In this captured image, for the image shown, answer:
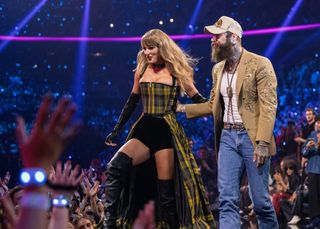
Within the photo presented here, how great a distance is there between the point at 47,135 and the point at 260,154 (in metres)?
2.99

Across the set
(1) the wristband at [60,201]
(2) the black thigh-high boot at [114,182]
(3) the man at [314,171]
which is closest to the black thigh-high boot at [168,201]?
(2) the black thigh-high boot at [114,182]

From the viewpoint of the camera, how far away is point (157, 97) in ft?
15.0

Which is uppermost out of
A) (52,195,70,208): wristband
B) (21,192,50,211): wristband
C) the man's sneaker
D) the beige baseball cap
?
the beige baseball cap

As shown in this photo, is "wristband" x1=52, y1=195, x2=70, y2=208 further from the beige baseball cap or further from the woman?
the beige baseball cap

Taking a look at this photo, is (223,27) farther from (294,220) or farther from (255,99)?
(294,220)

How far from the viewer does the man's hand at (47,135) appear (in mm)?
1268

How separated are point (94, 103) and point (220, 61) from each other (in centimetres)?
1047

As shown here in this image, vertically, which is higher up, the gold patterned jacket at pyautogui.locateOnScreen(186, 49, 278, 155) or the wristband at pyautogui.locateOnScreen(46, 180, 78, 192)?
the gold patterned jacket at pyautogui.locateOnScreen(186, 49, 278, 155)

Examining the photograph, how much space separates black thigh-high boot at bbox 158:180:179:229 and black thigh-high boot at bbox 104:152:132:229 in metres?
0.29

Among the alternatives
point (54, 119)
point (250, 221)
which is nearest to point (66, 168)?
point (54, 119)

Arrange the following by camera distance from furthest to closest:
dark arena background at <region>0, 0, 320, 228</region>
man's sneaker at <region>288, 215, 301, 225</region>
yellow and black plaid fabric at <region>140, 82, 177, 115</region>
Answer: dark arena background at <region>0, 0, 320, 228</region>
man's sneaker at <region>288, 215, 301, 225</region>
yellow and black plaid fabric at <region>140, 82, 177, 115</region>

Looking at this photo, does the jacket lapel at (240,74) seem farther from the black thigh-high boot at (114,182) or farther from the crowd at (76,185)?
the crowd at (76,185)

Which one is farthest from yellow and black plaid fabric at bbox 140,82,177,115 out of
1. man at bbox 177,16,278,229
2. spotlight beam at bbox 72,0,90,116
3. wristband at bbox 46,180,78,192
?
spotlight beam at bbox 72,0,90,116

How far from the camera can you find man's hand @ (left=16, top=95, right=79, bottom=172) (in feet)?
4.16
